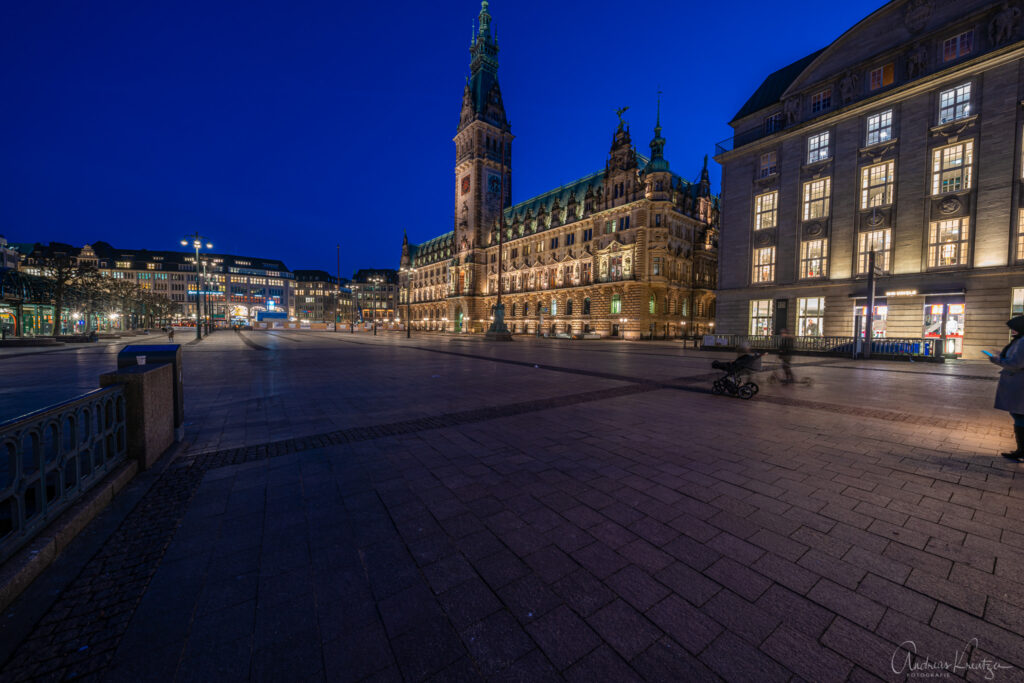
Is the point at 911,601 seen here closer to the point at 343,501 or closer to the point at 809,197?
the point at 343,501

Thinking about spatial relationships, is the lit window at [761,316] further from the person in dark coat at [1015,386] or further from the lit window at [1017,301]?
the person in dark coat at [1015,386]

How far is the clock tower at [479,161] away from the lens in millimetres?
73500

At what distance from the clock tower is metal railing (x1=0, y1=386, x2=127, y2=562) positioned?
232 feet

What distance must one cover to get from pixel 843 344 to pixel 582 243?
37.8m

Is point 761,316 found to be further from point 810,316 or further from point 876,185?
point 876,185

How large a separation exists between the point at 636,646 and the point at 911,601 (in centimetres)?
178

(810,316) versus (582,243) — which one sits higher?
(582,243)

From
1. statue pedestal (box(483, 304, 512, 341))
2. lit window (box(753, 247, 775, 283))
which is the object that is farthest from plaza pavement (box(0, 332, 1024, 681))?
statue pedestal (box(483, 304, 512, 341))

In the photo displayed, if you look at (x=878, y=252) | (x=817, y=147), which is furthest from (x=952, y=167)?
(x=817, y=147)

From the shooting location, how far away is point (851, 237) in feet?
78.3

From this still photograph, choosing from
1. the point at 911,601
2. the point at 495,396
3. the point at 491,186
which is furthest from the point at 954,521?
the point at 491,186

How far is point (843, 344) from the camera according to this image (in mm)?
22172

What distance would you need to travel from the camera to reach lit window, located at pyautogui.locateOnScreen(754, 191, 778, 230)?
2758 cm

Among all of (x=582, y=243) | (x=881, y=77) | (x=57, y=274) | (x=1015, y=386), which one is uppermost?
(x=881, y=77)
